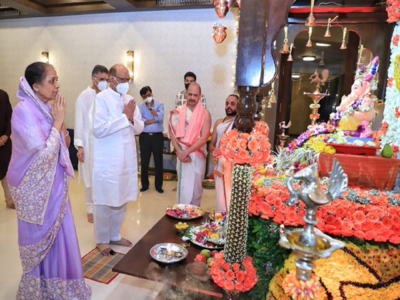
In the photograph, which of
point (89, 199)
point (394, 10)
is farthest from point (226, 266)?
point (394, 10)

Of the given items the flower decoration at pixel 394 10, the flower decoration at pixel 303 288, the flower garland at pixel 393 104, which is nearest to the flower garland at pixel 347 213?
the flower decoration at pixel 303 288

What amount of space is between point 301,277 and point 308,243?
116mm

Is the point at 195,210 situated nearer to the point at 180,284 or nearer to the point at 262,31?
the point at 180,284

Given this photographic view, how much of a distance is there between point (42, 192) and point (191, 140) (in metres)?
1.89

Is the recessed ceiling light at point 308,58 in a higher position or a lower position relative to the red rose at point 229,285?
higher

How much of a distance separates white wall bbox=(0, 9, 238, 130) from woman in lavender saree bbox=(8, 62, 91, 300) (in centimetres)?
454

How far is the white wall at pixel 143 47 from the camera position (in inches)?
244

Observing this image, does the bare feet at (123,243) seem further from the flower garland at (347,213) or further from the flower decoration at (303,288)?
the flower decoration at (303,288)

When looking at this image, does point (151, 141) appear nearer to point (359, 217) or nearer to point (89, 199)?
point (89, 199)

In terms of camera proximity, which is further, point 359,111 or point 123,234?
point 359,111

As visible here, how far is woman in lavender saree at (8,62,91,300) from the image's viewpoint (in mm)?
1910

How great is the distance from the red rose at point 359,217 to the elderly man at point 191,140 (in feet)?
6.82

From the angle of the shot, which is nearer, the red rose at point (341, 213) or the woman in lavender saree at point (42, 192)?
the red rose at point (341, 213)

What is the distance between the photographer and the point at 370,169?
3035 millimetres
